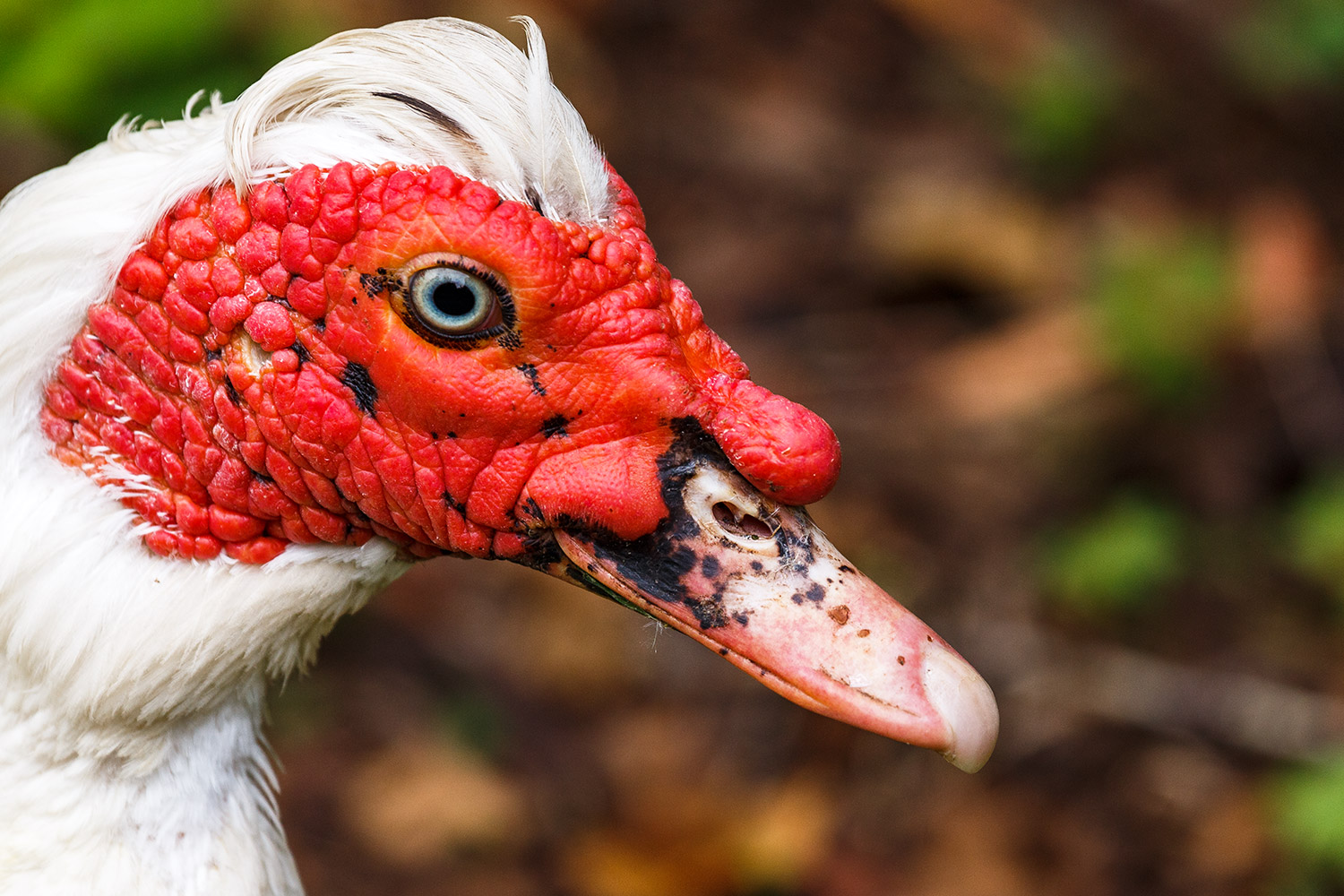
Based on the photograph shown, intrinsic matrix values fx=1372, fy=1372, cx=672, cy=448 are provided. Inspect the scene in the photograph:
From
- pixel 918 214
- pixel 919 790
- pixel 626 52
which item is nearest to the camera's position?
pixel 919 790

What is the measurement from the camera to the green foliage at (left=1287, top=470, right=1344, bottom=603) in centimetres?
405

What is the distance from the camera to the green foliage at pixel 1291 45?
5.08 m

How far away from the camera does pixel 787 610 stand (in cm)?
166

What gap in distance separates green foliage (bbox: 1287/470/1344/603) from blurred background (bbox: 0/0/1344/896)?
0.01 metres

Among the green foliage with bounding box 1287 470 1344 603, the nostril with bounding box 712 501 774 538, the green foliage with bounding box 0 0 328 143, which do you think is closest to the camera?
the nostril with bounding box 712 501 774 538

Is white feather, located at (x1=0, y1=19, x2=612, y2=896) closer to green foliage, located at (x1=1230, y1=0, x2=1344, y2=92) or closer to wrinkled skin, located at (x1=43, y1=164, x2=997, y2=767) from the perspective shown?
wrinkled skin, located at (x1=43, y1=164, x2=997, y2=767)

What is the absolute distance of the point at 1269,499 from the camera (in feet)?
14.3

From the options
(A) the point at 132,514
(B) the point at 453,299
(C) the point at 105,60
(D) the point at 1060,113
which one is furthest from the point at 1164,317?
(A) the point at 132,514

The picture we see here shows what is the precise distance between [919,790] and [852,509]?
3.21 feet

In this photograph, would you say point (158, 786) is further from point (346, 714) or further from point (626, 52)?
point (626, 52)

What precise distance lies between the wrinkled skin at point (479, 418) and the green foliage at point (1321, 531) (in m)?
2.84

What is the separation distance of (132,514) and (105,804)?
441mm

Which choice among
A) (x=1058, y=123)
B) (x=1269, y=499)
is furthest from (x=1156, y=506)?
(x=1058, y=123)

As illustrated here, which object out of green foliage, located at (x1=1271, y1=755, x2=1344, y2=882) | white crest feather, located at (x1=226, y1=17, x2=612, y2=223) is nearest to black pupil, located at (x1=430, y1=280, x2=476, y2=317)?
white crest feather, located at (x1=226, y1=17, x2=612, y2=223)
